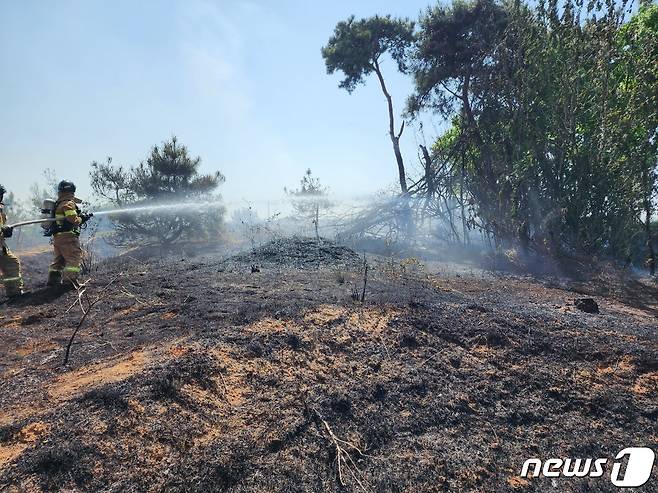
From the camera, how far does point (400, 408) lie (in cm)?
321

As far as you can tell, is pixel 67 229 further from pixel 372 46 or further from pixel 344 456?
pixel 372 46

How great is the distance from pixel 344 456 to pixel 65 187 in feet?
21.8

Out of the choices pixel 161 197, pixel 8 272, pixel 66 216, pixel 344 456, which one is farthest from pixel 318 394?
pixel 161 197

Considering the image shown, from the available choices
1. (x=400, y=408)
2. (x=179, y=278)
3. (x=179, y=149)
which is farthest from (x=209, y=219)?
(x=400, y=408)

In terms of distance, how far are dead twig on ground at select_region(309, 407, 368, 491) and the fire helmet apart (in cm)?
630

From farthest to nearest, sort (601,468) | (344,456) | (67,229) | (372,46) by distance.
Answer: (372,46) < (67,229) < (601,468) < (344,456)

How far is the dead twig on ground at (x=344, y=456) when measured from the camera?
253 centimetres

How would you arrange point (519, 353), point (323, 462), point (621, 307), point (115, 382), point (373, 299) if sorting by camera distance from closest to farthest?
point (323, 462)
point (115, 382)
point (519, 353)
point (373, 299)
point (621, 307)

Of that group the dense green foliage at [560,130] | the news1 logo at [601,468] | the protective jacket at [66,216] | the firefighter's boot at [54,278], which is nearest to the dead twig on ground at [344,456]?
the news1 logo at [601,468]

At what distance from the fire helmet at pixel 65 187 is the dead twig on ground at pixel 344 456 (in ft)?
20.7

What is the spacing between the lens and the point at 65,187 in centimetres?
681

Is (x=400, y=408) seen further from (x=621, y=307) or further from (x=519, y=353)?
(x=621, y=307)

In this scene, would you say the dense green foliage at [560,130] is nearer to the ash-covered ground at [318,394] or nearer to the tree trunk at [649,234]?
the tree trunk at [649,234]

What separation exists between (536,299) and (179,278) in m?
6.30
